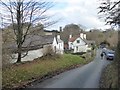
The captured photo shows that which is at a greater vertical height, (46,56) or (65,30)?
(65,30)

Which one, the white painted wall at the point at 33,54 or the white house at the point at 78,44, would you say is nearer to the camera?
the white painted wall at the point at 33,54

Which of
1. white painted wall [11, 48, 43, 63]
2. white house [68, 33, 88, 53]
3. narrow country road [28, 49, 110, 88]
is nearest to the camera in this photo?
narrow country road [28, 49, 110, 88]

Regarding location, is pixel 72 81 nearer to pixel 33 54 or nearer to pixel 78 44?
pixel 33 54

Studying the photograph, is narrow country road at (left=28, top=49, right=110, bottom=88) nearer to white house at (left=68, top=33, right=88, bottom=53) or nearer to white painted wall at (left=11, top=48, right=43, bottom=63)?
white painted wall at (left=11, top=48, right=43, bottom=63)

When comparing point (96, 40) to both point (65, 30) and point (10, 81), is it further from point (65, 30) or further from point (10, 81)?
point (10, 81)

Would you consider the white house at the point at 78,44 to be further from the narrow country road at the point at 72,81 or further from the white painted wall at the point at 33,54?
the narrow country road at the point at 72,81

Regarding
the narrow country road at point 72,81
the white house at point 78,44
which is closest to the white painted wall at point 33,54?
the narrow country road at point 72,81

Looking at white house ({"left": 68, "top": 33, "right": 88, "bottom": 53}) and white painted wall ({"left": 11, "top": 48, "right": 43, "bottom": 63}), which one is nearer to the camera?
white painted wall ({"left": 11, "top": 48, "right": 43, "bottom": 63})

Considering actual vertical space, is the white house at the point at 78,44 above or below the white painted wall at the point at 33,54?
above

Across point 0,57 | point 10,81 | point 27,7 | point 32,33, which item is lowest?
point 10,81

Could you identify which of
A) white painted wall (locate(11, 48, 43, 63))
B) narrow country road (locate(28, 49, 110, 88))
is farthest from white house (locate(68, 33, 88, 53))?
narrow country road (locate(28, 49, 110, 88))

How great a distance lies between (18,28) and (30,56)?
10689 mm

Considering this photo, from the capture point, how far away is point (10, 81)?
22.2 m

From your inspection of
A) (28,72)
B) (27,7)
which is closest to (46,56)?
(27,7)
